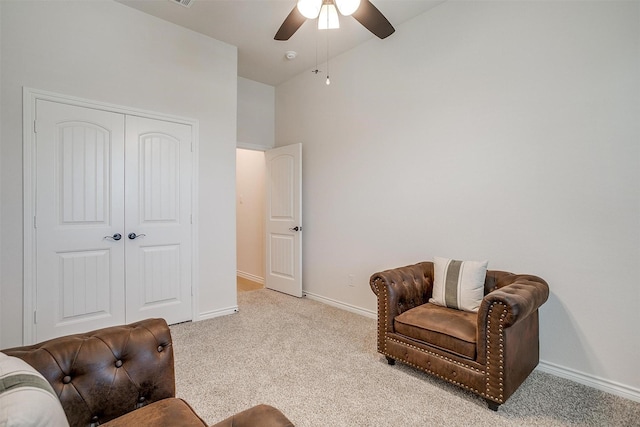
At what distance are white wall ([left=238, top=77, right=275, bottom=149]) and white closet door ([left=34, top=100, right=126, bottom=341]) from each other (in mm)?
1803

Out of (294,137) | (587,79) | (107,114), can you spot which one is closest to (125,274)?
(107,114)

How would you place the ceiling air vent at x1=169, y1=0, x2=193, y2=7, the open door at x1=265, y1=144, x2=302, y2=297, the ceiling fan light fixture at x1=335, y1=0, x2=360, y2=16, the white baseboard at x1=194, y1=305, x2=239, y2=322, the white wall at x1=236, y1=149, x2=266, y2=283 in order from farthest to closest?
the white wall at x1=236, y1=149, x2=266, y2=283, the open door at x1=265, y1=144, x2=302, y2=297, the white baseboard at x1=194, y1=305, x2=239, y2=322, the ceiling air vent at x1=169, y1=0, x2=193, y2=7, the ceiling fan light fixture at x1=335, y1=0, x2=360, y2=16

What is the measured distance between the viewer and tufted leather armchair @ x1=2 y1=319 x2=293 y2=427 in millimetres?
1119

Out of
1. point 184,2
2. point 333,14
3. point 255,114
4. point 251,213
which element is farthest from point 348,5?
point 251,213

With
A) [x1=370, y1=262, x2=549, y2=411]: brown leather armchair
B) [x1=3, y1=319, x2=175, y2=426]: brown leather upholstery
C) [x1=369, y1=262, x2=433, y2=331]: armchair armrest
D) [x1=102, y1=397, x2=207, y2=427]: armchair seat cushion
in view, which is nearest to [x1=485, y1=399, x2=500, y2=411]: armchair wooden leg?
[x1=370, y1=262, x2=549, y2=411]: brown leather armchair

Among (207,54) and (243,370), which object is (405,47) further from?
(243,370)

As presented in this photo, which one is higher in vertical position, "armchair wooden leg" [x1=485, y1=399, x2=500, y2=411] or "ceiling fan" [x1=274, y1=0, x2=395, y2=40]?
"ceiling fan" [x1=274, y1=0, x2=395, y2=40]

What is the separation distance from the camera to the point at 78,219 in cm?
279

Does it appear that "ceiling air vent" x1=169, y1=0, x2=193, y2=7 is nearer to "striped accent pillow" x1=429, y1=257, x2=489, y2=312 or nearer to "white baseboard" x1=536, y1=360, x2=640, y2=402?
"striped accent pillow" x1=429, y1=257, x2=489, y2=312

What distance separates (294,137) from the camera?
458cm

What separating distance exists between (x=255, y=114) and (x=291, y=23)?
8.24ft

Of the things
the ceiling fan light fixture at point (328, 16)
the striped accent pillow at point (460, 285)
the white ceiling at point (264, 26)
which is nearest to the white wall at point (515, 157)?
the white ceiling at point (264, 26)

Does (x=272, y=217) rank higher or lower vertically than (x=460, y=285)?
higher

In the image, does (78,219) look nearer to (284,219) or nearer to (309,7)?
(284,219)
